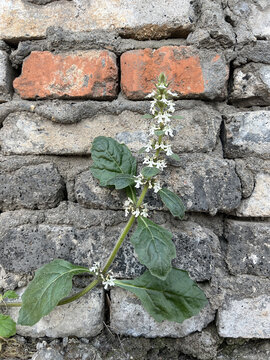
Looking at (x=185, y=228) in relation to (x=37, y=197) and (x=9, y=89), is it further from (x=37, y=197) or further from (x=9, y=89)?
(x=9, y=89)

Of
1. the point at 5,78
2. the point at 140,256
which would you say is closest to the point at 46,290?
the point at 140,256

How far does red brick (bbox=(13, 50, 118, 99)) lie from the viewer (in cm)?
84

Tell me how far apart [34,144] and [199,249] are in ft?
1.73

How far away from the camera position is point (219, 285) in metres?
0.81

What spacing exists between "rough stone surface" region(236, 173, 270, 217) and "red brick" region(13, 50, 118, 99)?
46 cm

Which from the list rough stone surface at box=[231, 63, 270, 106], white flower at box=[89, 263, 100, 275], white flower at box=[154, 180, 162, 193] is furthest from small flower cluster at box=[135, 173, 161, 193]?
rough stone surface at box=[231, 63, 270, 106]

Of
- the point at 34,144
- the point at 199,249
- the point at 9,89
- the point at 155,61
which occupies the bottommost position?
the point at 199,249

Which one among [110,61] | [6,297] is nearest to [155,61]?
[110,61]

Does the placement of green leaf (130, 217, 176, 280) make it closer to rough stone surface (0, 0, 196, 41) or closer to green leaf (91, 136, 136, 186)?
green leaf (91, 136, 136, 186)

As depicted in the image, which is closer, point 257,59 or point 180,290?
point 180,290

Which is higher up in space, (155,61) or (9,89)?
(155,61)

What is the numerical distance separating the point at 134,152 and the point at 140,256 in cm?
30

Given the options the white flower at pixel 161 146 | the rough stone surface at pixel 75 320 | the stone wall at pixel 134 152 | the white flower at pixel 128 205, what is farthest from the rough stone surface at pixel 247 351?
the white flower at pixel 161 146

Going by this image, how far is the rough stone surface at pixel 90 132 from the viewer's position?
0.85 m
